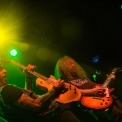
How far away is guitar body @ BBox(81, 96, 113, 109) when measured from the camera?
523 centimetres

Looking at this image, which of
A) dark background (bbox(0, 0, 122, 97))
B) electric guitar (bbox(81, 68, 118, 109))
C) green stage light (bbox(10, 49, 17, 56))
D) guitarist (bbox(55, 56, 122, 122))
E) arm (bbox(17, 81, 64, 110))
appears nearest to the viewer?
arm (bbox(17, 81, 64, 110))

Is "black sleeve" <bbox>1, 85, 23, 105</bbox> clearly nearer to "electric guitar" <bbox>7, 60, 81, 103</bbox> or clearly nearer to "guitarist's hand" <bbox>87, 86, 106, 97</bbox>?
"electric guitar" <bbox>7, 60, 81, 103</bbox>

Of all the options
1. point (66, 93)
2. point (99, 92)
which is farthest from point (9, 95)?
point (99, 92)

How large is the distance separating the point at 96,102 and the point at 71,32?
3083mm

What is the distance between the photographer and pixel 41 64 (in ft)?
23.7

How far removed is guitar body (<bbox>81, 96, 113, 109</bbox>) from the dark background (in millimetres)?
1394

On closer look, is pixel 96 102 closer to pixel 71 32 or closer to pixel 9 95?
pixel 9 95

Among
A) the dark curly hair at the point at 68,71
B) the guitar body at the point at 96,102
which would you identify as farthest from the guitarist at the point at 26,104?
the dark curly hair at the point at 68,71

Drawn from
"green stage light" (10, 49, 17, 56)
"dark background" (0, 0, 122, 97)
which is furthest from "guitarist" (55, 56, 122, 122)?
"green stage light" (10, 49, 17, 56)

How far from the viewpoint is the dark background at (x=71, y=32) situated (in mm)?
7031

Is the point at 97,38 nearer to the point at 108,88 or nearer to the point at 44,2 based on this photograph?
the point at 44,2

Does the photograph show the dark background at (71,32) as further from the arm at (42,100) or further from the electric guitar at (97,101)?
the arm at (42,100)

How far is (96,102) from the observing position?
17.4ft

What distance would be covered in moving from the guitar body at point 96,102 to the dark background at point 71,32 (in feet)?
4.57
